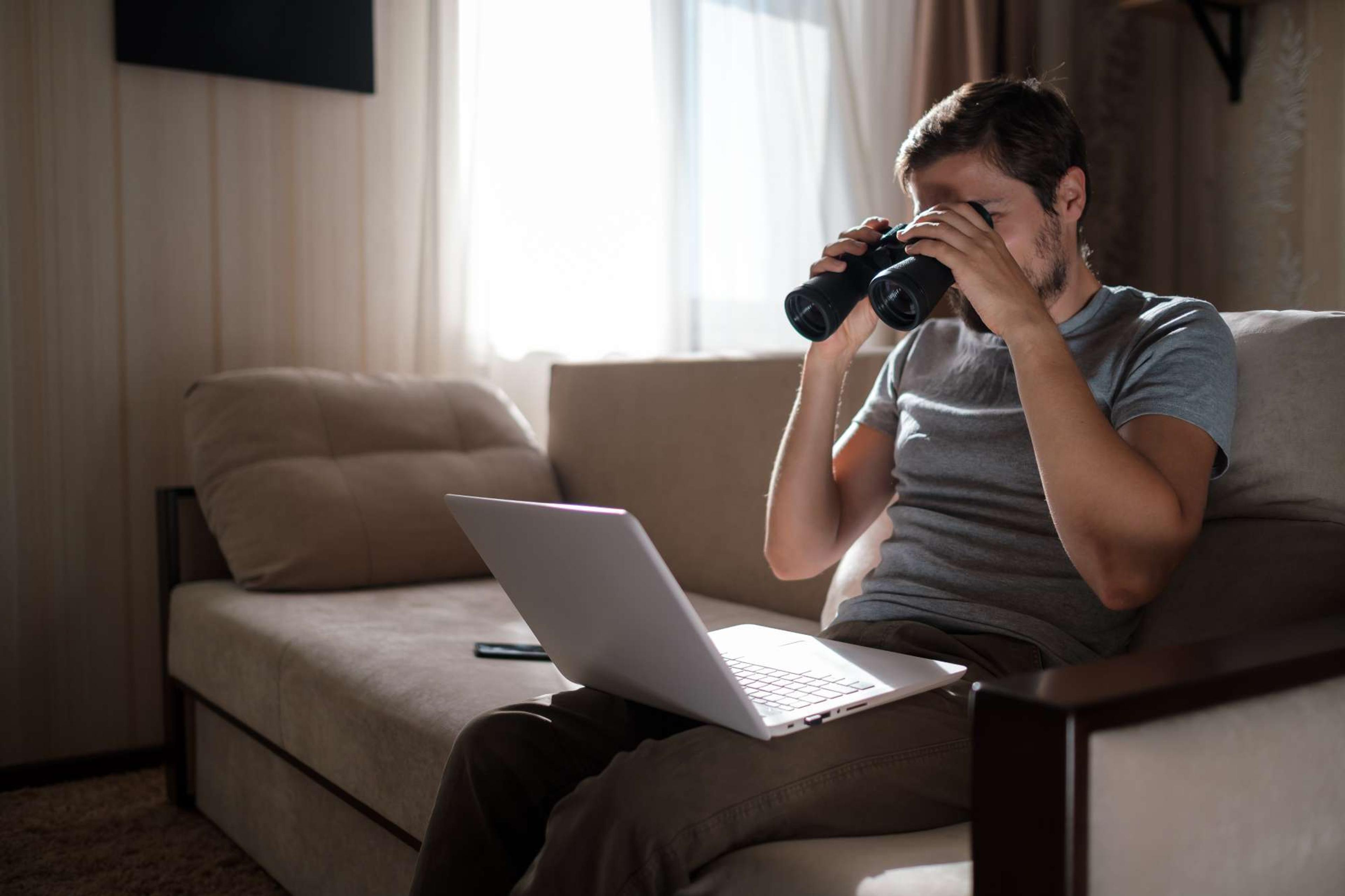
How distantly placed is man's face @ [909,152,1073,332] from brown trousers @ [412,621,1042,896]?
0.40 metres

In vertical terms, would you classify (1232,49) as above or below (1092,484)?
above

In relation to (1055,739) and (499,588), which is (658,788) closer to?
(1055,739)

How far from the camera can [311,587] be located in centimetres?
210

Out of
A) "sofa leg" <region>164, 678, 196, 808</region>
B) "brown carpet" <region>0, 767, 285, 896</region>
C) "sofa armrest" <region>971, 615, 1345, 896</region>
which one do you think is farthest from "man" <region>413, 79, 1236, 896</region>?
A: "sofa leg" <region>164, 678, 196, 808</region>

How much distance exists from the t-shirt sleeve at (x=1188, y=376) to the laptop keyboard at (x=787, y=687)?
38cm

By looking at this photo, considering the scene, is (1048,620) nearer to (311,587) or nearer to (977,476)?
(977,476)

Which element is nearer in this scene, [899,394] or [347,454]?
[899,394]

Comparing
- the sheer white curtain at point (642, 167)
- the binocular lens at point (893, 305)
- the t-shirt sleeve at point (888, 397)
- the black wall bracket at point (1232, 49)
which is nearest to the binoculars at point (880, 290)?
the binocular lens at point (893, 305)

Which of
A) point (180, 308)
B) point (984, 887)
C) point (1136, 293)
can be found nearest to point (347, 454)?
point (180, 308)

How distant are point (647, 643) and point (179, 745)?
5.02 ft

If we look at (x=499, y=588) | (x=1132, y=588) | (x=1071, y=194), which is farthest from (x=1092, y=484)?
(x=499, y=588)

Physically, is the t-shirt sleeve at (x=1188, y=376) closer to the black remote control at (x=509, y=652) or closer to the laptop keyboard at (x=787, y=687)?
the laptop keyboard at (x=787, y=687)

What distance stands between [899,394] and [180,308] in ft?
5.39

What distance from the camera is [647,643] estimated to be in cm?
94
